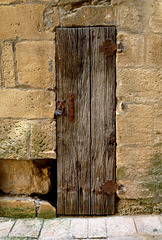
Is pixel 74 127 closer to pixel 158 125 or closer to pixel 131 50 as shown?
pixel 158 125

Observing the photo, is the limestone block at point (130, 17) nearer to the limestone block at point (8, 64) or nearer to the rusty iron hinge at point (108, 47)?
the rusty iron hinge at point (108, 47)

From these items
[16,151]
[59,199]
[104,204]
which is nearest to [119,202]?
[104,204]

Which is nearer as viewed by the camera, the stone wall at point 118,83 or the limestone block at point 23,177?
the stone wall at point 118,83

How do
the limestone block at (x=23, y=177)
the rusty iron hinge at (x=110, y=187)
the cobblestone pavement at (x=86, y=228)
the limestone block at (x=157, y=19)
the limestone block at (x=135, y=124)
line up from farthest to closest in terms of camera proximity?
the limestone block at (x=23, y=177) → the rusty iron hinge at (x=110, y=187) → the limestone block at (x=135, y=124) → the limestone block at (x=157, y=19) → the cobblestone pavement at (x=86, y=228)

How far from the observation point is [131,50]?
251 centimetres

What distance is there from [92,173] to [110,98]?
823mm

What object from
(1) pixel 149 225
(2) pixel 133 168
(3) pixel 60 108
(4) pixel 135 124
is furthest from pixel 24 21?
(1) pixel 149 225

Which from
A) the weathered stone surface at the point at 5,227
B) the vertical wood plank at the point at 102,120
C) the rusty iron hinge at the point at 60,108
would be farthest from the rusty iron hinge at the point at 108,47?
the weathered stone surface at the point at 5,227

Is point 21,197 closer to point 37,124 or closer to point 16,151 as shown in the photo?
point 16,151

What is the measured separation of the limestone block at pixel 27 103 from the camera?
8.46 feet

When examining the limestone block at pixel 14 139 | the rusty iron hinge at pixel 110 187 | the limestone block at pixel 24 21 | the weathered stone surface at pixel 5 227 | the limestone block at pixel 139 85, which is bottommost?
the weathered stone surface at pixel 5 227

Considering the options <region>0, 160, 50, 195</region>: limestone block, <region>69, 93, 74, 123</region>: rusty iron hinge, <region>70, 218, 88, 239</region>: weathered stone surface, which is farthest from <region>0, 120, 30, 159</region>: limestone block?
<region>70, 218, 88, 239</region>: weathered stone surface

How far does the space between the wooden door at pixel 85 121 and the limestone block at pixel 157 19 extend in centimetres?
40

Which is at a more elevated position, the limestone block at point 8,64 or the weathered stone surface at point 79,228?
the limestone block at point 8,64
